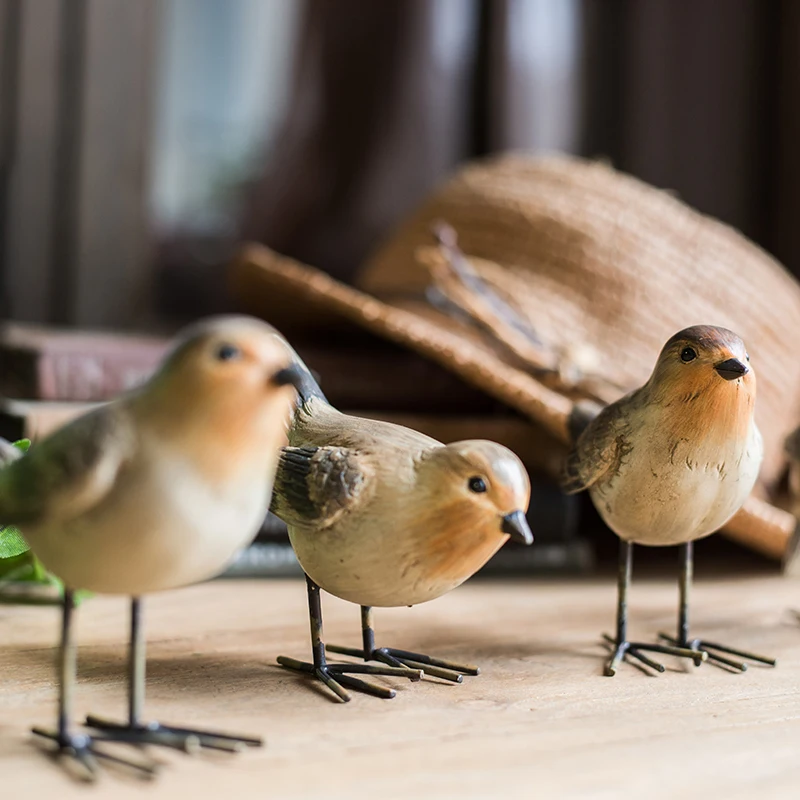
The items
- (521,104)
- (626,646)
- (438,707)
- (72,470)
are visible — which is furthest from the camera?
(521,104)

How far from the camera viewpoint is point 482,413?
1063 mm

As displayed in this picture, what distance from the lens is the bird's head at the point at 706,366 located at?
570 mm

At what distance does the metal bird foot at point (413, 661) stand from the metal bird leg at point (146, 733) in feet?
0.50

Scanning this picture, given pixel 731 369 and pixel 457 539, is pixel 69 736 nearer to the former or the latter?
pixel 457 539

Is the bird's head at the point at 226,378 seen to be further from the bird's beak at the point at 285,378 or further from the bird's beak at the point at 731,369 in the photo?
the bird's beak at the point at 731,369

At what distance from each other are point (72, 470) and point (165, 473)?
1.6 inches

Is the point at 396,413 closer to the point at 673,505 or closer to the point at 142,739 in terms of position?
the point at 673,505

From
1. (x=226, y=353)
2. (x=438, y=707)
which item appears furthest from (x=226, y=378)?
(x=438, y=707)

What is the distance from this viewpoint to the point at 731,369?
564 millimetres

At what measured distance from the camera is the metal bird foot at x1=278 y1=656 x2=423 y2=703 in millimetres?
571

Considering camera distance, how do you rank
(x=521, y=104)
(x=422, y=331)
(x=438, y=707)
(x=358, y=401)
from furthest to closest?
(x=521, y=104), (x=358, y=401), (x=422, y=331), (x=438, y=707)

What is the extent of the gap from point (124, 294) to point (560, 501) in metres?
0.93

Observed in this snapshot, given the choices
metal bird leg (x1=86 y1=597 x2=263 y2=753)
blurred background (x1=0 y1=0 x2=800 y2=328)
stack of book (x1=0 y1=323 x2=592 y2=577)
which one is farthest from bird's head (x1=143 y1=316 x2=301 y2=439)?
blurred background (x1=0 y1=0 x2=800 y2=328)

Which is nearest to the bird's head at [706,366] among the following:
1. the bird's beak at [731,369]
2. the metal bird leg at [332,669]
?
the bird's beak at [731,369]
